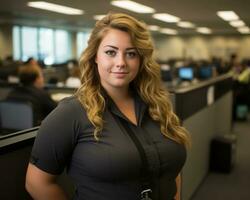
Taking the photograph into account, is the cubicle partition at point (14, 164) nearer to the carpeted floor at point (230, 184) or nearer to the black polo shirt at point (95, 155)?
the black polo shirt at point (95, 155)

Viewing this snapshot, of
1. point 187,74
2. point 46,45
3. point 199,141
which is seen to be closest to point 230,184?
point 199,141

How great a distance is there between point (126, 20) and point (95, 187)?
1.87 ft

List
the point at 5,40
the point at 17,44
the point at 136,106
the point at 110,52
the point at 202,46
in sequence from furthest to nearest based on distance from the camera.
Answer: the point at 202,46
the point at 17,44
the point at 5,40
the point at 136,106
the point at 110,52

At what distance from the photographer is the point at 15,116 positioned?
9.57 ft

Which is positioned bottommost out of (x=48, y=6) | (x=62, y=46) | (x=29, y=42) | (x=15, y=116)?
(x=15, y=116)

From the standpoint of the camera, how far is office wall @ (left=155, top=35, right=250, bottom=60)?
19203 mm

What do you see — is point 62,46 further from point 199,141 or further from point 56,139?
point 56,139

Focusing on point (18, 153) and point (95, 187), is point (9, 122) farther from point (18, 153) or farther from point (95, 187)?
point (95, 187)

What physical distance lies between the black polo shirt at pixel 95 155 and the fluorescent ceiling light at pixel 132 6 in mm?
5756

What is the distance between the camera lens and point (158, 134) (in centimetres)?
129

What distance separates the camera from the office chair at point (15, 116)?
2.86m

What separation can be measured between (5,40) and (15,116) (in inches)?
362

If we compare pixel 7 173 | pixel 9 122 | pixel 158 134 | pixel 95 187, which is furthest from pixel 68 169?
pixel 9 122

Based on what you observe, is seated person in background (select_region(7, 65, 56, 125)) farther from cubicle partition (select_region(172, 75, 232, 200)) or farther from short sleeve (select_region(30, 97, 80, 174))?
short sleeve (select_region(30, 97, 80, 174))
